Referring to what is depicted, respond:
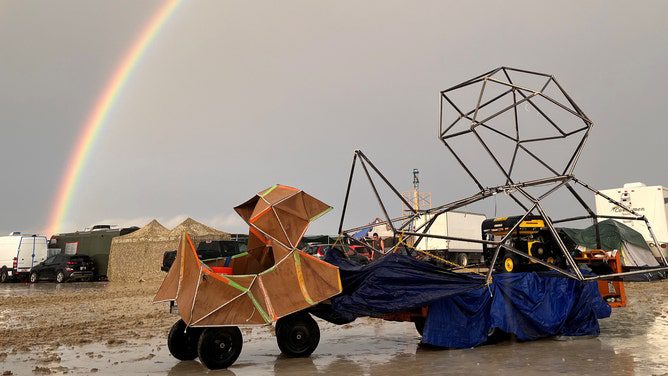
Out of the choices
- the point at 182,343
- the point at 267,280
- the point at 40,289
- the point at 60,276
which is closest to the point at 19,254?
the point at 60,276

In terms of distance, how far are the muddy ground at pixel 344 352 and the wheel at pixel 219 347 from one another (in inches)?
7.2

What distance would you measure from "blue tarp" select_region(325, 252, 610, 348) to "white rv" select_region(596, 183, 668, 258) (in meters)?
19.4

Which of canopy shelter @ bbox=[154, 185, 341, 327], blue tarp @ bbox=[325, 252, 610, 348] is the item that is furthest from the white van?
blue tarp @ bbox=[325, 252, 610, 348]

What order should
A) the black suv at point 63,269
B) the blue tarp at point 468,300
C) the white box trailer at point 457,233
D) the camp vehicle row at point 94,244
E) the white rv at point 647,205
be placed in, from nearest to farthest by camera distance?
the blue tarp at point 468,300
the white rv at point 647,205
the black suv at point 63,269
the white box trailer at point 457,233
the camp vehicle row at point 94,244

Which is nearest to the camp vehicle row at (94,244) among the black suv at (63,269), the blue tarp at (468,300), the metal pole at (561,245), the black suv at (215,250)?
the black suv at (63,269)

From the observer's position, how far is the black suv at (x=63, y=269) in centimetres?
3347

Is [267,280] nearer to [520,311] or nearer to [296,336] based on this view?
[296,336]

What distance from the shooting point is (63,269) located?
3341cm

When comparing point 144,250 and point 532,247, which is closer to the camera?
point 532,247

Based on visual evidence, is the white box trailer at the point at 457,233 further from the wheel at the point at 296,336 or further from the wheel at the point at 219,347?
the wheel at the point at 219,347

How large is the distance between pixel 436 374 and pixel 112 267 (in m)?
31.6

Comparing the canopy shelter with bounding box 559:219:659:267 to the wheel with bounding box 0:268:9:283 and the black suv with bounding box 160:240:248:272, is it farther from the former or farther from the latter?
the wheel with bounding box 0:268:9:283

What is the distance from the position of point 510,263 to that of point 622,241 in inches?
659

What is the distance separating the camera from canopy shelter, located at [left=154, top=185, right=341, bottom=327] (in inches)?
311
